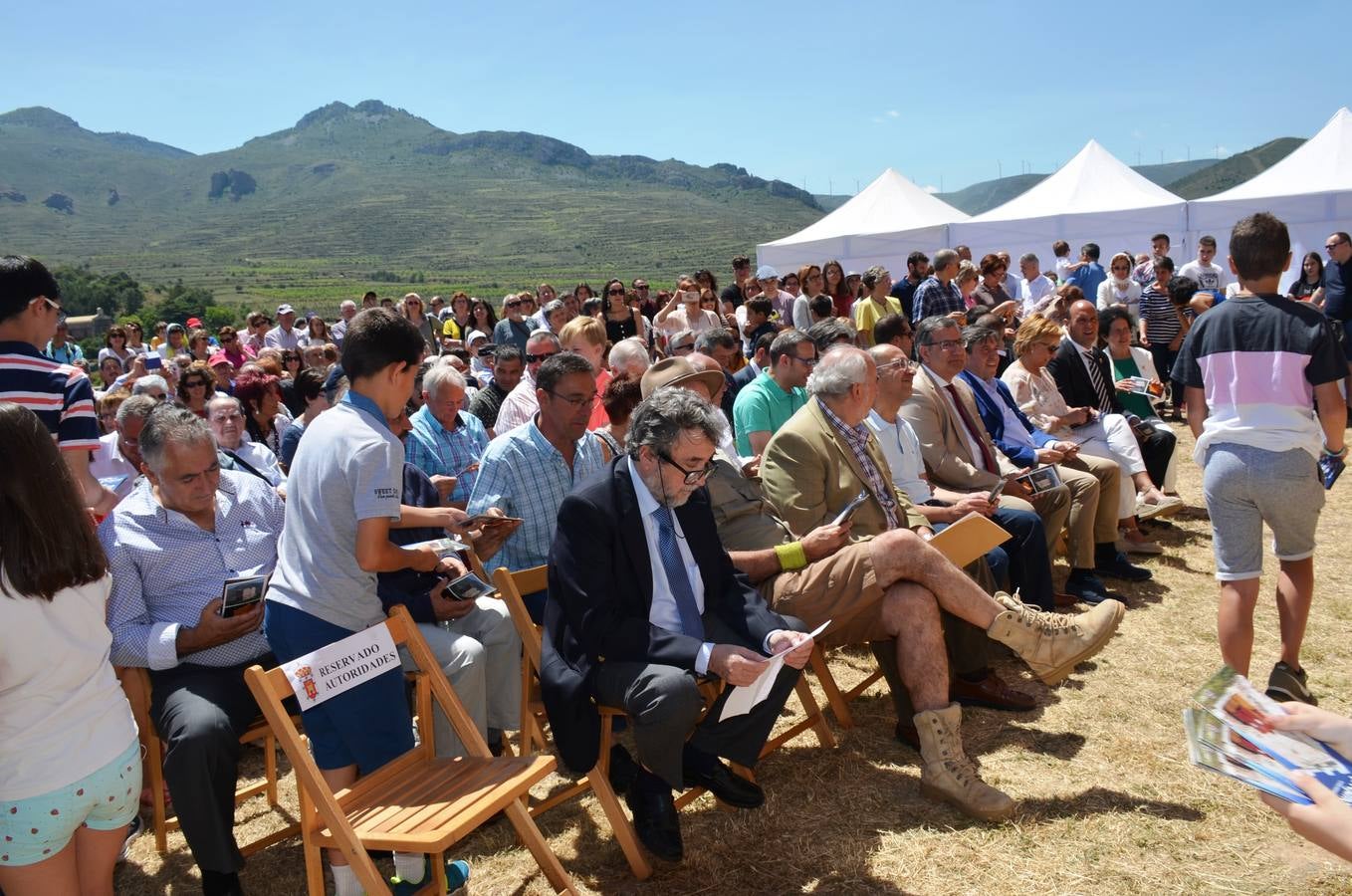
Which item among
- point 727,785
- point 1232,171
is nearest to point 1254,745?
point 727,785

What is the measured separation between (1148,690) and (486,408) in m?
4.57

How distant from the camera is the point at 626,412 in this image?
180 inches

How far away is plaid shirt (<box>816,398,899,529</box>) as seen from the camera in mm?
4297

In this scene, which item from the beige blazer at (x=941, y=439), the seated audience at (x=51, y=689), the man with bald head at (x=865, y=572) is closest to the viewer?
the seated audience at (x=51, y=689)

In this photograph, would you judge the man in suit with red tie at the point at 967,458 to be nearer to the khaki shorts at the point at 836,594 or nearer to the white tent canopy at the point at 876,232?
the khaki shorts at the point at 836,594

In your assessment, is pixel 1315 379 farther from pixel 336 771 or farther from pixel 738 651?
pixel 336 771

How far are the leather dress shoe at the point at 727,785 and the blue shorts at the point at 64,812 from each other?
1.77m

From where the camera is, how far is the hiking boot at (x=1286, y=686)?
4.09m

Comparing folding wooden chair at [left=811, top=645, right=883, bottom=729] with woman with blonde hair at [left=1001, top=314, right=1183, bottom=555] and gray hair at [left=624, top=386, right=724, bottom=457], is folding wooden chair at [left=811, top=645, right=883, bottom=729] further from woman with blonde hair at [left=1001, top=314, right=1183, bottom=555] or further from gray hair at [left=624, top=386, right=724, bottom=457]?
woman with blonde hair at [left=1001, top=314, right=1183, bottom=555]

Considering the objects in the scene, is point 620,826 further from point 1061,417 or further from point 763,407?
point 1061,417

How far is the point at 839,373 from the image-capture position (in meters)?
4.25

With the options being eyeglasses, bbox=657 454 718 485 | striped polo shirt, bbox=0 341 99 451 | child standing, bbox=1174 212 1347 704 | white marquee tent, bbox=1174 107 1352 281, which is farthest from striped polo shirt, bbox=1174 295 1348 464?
white marquee tent, bbox=1174 107 1352 281

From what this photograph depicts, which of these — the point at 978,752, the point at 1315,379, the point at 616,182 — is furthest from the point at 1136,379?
the point at 616,182

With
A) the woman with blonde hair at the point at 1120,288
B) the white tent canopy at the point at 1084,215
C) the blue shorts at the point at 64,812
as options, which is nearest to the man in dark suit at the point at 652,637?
the blue shorts at the point at 64,812
